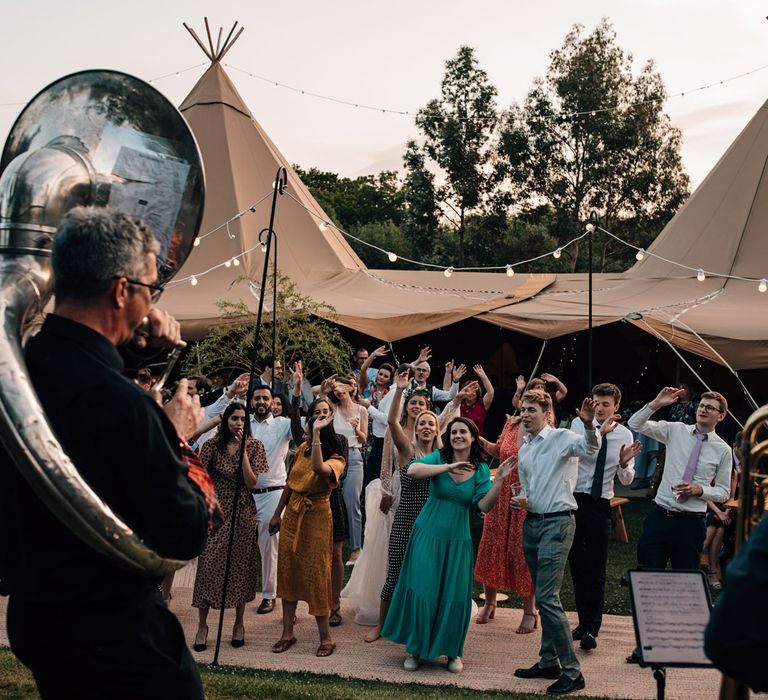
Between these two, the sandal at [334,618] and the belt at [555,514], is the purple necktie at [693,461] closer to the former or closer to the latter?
the belt at [555,514]

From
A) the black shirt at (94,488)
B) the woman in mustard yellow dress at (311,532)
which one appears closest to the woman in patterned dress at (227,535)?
the woman in mustard yellow dress at (311,532)

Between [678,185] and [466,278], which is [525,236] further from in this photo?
[466,278]

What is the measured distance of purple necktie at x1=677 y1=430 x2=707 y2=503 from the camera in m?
6.79

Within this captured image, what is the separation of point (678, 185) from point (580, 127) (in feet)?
14.5

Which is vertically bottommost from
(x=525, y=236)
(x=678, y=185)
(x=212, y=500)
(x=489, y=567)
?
(x=489, y=567)

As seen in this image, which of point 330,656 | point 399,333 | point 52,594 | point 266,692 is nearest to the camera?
point 52,594

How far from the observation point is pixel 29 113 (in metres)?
3.08

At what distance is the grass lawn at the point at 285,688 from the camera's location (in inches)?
208

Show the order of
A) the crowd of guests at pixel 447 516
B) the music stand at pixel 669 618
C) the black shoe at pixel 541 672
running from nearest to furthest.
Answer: the music stand at pixel 669 618 → the black shoe at pixel 541 672 → the crowd of guests at pixel 447 516

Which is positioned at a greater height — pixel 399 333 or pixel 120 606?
pixel 399 333

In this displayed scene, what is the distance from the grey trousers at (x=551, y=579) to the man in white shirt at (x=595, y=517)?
0.66 m

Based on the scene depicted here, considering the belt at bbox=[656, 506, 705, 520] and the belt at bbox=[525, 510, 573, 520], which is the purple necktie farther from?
the belt at bbox=[525, 510, 573, 520]

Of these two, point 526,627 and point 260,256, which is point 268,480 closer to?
point 526,627

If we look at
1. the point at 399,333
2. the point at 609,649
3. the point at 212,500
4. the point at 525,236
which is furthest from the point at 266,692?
the point at 525,236
